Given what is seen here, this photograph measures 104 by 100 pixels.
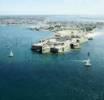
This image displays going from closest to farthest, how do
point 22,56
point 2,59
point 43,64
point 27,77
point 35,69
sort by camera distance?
point 27,77 < point 35,69 < point 43,64 < point 2,59 < point 22,56

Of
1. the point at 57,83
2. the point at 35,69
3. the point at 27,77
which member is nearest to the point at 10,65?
the point at 35,69

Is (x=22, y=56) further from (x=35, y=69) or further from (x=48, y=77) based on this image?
(x=48, y=77)

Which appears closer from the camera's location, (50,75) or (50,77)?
(50,77)

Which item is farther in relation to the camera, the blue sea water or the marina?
the marina

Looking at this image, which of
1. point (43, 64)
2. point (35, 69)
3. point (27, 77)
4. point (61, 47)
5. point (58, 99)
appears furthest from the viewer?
point (61, 47)

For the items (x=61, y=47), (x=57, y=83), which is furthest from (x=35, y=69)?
(x=61, y=47)

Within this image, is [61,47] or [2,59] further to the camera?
[61,47]

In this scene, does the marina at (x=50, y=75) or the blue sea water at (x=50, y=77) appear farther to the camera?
the marina at (x=50, y=75)
